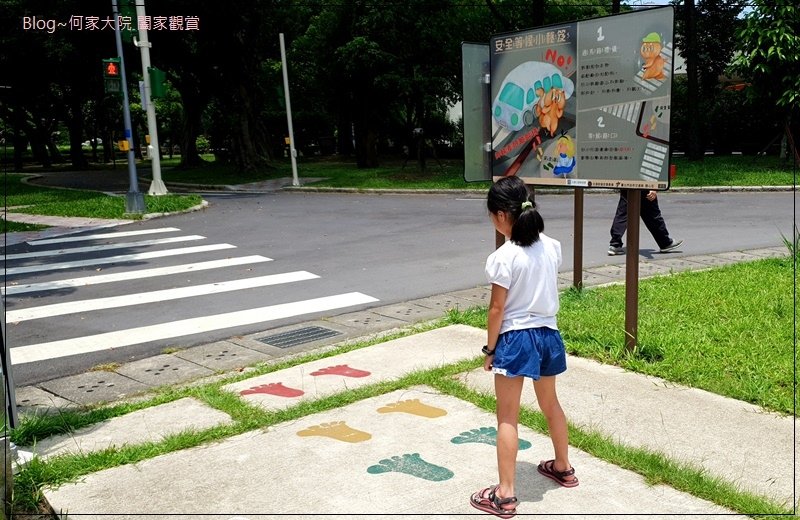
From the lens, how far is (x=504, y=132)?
21.8 ft

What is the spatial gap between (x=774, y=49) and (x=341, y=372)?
1952 centimetres

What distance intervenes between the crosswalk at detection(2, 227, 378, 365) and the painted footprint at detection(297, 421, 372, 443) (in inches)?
119

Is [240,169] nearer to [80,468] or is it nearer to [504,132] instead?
[504,132]

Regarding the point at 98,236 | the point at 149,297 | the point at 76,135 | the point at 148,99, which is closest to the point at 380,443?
the point at 149,297

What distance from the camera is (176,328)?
742 centimetres

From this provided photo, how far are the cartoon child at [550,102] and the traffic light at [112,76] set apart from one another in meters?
13.0

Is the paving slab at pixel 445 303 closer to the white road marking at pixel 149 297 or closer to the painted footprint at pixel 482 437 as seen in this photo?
the white road marking at pixel 149 297

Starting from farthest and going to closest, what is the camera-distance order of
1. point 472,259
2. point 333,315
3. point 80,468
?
point 472,259
point 333,315
point 80,468

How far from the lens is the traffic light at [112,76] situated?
16609 mm

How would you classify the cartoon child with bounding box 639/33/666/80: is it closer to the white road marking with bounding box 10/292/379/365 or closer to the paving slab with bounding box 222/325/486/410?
the paving slab with bounding box 222/325/486/410

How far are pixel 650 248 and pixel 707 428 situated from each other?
686cm

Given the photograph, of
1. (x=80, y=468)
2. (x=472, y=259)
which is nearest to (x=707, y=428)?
(x=80, y=468)

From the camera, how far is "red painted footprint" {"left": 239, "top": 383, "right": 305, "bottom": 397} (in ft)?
17.4

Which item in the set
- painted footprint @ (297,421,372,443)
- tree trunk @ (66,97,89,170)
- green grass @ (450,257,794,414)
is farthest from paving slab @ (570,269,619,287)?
tree trunk @ (66,97,89,170)
